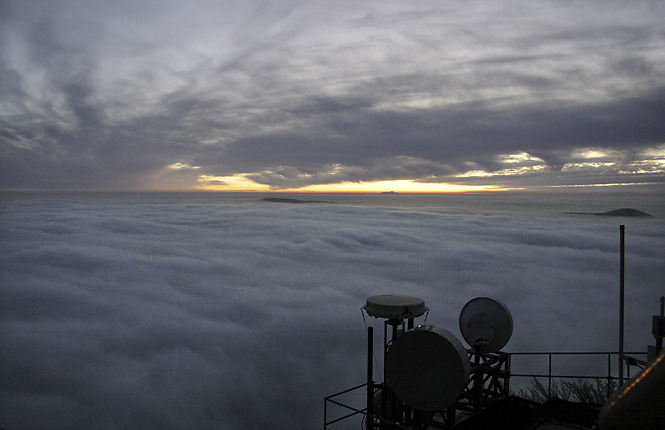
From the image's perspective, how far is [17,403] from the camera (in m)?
66.1

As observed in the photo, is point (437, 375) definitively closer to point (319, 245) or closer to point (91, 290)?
point (91, 290)

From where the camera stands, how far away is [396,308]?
13352mm

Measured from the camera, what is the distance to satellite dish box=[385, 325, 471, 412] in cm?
1096

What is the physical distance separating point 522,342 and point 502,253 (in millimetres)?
77453

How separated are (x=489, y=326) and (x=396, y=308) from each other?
4184mm

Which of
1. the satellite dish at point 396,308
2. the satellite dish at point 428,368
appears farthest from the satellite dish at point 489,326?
the satellite dish at point 428,368

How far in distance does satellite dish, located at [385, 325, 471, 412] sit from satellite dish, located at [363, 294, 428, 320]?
164cm

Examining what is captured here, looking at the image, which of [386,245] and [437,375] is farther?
[386,245]

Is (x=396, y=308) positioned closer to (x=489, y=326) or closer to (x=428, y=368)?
(x=428, y=368)

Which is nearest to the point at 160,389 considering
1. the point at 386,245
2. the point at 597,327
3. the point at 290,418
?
the point at 290,418

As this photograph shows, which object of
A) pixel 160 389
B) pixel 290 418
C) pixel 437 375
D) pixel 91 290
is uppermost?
pixel 437 375

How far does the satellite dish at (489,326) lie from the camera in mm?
14659

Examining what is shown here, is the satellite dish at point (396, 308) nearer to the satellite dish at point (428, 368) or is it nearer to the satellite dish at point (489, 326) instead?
the satellite dish at point (428, 368)

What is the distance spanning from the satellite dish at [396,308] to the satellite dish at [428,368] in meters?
1.64
